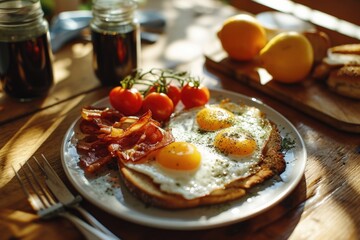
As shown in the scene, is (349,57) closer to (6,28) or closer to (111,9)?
(111,9)

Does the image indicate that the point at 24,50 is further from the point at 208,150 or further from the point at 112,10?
the point at 208,150

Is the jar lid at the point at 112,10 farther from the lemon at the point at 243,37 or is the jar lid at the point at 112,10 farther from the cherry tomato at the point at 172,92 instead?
the lemon at the point at 243,37

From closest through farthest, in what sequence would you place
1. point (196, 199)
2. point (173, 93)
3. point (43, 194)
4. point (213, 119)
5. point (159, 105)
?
point (196, 199)
point (43, 194)
point (213, 119)
point (159, 105)
point (173, 93)

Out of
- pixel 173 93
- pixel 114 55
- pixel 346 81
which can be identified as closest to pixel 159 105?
pixel 173 93

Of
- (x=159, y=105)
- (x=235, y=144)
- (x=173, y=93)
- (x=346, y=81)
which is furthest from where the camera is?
(x=346, y=81)

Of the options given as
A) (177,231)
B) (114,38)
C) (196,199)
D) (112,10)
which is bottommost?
(177,231)

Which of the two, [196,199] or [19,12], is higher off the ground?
[19,12]
